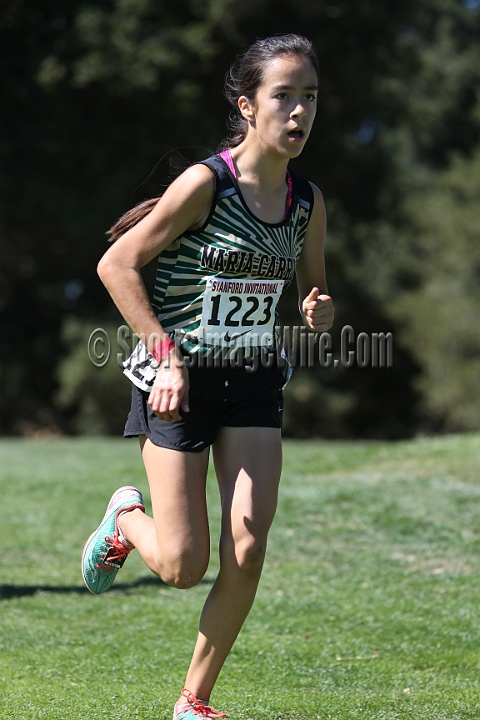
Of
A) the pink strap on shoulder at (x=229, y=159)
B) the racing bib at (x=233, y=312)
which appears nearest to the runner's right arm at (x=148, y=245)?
the pink strap on shoulder at (x=229, y=159)

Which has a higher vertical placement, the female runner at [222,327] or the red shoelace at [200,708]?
the female runner at [222,327]

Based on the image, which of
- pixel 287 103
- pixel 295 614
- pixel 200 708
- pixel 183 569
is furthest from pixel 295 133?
pixel 295 614

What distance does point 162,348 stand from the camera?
10.2 ft

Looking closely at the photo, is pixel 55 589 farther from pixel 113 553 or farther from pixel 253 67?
pixel 253 67

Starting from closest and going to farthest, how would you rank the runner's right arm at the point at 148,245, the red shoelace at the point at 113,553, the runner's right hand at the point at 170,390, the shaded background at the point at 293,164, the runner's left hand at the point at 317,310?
the runner's right hand at the point at 170,390 < the runner's right arm at the point at 148,245 < the runner's left hand at the point at 317,310 < the red shoelace at the point at 113,553 < the shaded background at the point at 293,164

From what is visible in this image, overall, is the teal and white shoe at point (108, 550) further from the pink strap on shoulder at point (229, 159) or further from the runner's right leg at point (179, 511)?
the pink strap on shoulder at point (229, 159)

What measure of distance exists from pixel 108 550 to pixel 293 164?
20.3 m

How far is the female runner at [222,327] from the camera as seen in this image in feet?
10.5

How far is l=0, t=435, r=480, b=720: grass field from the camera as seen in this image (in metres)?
3.79

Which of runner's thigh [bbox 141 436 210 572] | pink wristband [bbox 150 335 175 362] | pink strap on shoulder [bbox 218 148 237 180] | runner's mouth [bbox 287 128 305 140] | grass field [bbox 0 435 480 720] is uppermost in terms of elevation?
runner's mouth [bbox 287 128 305 140]

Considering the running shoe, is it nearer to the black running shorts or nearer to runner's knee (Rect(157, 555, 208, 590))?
runner's knee (Rect(157, 555, 208, 590))

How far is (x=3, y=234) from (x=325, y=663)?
20.7m

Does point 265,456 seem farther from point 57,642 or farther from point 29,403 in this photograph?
point 29,403

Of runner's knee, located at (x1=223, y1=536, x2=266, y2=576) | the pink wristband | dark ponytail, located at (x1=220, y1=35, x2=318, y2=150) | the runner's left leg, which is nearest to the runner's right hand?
the pink wristband
